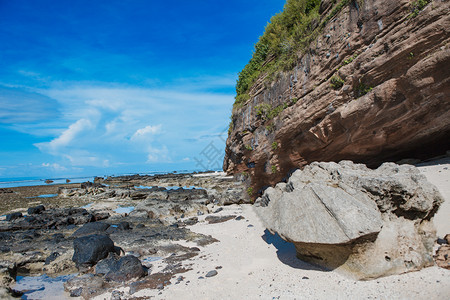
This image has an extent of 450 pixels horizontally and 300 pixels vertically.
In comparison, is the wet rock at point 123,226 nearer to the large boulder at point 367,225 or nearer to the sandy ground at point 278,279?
the sandy ground at point 278,279

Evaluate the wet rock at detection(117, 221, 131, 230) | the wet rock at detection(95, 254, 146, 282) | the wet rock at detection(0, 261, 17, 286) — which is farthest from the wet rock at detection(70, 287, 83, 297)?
the wet rock at detection(117, 221, 131, 230)

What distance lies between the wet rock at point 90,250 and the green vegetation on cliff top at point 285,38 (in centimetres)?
1249

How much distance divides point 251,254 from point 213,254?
1523 mm

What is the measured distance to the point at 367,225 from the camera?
571cm

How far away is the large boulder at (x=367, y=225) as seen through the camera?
18.7ft

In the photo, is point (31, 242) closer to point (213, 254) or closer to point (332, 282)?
point (213, 254)

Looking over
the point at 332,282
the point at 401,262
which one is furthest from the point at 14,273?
the point at 401,262

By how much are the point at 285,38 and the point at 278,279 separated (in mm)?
13948

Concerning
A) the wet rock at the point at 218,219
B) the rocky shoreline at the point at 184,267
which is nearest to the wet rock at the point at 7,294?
the rocky shoreline at the point at 184,267

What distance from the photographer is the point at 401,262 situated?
5598mm

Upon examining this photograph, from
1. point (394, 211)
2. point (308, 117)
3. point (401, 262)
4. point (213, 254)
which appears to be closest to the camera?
point (401, 262)

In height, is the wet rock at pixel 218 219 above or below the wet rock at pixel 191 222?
above

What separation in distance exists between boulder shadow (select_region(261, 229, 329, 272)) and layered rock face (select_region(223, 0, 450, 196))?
17.6ft

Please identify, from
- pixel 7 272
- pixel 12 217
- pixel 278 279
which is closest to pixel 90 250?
pixel 7 272
